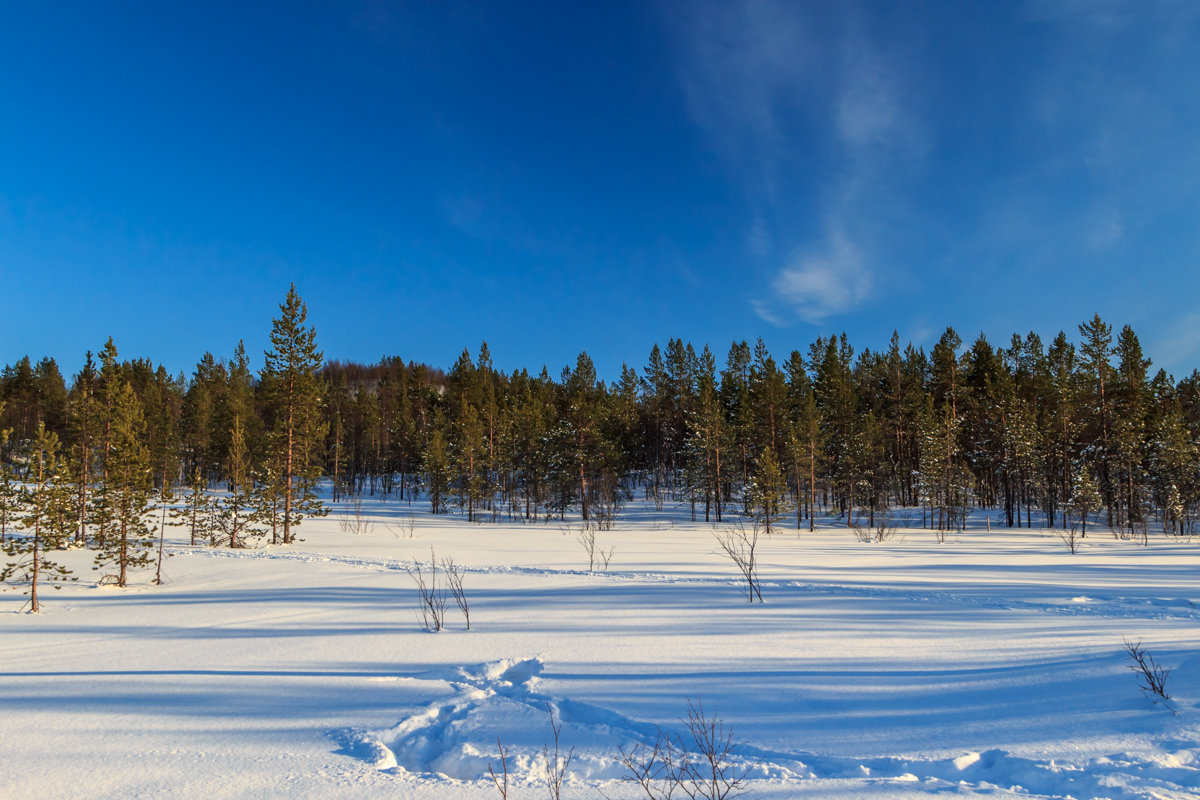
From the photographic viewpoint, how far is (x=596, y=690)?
509 cm

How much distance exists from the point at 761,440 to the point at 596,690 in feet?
132

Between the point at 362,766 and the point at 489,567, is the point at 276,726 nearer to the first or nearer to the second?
the point at 362,766

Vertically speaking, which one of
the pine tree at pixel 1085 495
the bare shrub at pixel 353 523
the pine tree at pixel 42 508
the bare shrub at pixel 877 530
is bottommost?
the bare shrub at pixel 877 530

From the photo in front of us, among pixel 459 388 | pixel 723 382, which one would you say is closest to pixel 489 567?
pixel 723 382

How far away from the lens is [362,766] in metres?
3.62

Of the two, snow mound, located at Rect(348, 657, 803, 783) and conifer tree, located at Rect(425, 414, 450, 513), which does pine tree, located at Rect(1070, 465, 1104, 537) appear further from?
snow mound, located at Rect(348, 657, 803, 783)

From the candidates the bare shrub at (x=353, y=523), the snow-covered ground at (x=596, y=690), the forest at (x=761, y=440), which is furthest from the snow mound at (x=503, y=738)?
the bare shrub at (x=353, y=523)

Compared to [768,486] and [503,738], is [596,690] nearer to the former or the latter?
[503,738]

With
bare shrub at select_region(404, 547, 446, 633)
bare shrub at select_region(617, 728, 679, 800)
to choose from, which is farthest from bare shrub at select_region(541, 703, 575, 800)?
bare shrub at select_region(404, 547, 446, 633)

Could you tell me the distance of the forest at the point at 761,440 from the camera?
26.9 metres

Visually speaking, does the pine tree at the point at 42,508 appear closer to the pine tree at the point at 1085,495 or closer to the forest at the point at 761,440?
the forest at the point at 761,440

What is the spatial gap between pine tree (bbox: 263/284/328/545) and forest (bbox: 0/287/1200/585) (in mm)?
→ 98

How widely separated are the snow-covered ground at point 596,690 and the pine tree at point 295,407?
14.3 m

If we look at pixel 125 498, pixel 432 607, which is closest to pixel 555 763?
pixel 432 607
